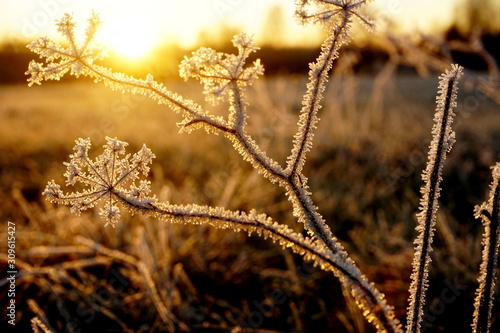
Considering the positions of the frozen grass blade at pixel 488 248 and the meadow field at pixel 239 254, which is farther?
the meadow field at pixel 239 254

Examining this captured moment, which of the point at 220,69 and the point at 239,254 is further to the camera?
the point at 239,254

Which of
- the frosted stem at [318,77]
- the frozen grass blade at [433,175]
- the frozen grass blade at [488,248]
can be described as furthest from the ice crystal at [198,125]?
the frozen grass blade at [488,248]

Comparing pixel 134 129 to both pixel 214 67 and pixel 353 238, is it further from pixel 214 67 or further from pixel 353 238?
pixel 214 67

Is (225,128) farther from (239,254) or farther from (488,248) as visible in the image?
(239,254)

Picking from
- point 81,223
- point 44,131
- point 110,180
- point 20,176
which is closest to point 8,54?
point 44,131

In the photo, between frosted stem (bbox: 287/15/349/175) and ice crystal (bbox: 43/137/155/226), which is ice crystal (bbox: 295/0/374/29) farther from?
ice crystal (bbox: 43/137/155/226)

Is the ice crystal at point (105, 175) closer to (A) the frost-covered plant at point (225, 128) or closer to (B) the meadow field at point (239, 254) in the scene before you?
(A) the frost-covered plant at point (225, 128)

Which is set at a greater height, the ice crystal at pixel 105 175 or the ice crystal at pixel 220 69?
the ice crystal at pixel 220 69

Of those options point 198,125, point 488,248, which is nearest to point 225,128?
point 198,125
